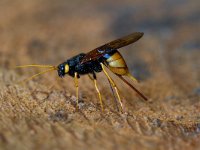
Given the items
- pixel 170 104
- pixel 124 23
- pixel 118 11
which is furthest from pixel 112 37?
pixel 170 104

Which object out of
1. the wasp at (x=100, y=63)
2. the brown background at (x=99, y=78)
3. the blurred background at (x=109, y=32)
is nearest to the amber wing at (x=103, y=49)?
the wasp at (x=100, y=63)

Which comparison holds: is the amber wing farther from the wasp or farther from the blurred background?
the blurred background

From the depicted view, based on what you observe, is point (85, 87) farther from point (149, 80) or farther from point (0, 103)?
point (0, 103)

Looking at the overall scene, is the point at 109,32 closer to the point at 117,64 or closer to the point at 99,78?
the point at 99,78

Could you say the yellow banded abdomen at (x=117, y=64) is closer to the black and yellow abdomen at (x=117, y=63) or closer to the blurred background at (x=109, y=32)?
the black and yellow abdomen at (x=117, y=63)

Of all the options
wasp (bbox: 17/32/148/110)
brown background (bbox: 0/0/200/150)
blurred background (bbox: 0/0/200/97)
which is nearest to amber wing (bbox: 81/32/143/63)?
wasp (bbox: 17/32/148/110)
